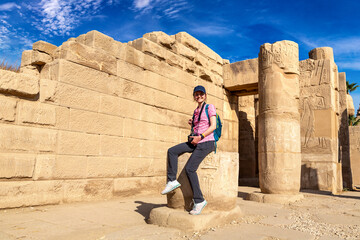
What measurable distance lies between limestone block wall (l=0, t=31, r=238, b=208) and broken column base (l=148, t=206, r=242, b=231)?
2.14 metres

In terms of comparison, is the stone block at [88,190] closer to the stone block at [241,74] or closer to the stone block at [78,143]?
the stone block at [78,143]

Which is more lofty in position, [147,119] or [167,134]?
[147,119]

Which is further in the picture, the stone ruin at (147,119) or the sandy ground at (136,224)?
the stone ruin at (147,119)

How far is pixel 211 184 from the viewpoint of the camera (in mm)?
4199

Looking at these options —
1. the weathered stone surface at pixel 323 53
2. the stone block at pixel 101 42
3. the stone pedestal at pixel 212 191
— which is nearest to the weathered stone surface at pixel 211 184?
the stone pedestal at pixel 212 191

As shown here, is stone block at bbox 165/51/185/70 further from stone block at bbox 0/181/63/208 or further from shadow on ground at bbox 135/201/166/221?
stone block at bbox 0/181/63/208

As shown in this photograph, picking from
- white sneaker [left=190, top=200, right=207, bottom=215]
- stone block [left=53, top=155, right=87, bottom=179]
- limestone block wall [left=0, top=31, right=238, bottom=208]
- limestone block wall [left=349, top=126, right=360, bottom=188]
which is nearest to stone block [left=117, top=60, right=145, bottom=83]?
limestone block wall [left=0, top=31, right=238, bottom=208]

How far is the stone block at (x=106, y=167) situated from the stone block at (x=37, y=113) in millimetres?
1074

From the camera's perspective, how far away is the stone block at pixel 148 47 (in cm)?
743

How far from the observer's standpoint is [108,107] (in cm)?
634

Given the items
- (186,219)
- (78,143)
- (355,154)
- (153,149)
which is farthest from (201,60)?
(355,154)

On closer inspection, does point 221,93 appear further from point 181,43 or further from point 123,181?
point 123,181

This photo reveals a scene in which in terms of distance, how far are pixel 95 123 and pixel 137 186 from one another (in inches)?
69.0

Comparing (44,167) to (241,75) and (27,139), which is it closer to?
(27,139)
